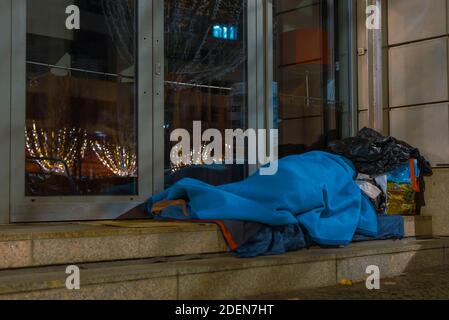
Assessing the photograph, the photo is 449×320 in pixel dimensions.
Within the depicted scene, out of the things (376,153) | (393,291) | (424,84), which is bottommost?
(393,291)

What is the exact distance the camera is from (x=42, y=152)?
192 inches

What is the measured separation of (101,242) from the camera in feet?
12.8

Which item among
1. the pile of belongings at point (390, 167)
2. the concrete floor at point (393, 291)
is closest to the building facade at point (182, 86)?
the pile of belongings at point (390, 167)

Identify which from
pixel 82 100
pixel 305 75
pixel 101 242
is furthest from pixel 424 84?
pixel 101 242

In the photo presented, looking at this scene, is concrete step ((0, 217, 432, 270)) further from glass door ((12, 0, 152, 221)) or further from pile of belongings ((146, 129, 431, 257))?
glass door ((12, 0, 152, 221))

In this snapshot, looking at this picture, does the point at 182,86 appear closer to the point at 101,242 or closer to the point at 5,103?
the point at 5,103

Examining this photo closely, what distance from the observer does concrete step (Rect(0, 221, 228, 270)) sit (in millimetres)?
3641

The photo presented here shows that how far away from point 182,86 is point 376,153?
6.11ft

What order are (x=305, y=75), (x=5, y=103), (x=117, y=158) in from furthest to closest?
(x=305, y=75) → (x=117, y=158) → (x=5, y=103)

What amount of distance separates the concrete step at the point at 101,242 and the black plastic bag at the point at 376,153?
2.04 metres

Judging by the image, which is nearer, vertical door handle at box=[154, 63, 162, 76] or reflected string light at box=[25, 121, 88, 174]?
reflected string light at box=[25, 121, 88, 174]

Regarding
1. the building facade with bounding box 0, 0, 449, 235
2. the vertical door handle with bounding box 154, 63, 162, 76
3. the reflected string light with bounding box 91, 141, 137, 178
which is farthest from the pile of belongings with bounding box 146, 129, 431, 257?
the vertical door handle with bounding box 154, 63, 162, 76
